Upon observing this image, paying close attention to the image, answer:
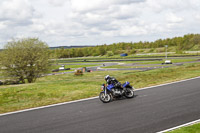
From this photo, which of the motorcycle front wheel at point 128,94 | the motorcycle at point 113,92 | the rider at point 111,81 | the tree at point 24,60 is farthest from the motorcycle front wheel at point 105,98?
the tree at point 24,60

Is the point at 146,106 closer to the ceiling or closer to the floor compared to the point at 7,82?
closer to the ceiling

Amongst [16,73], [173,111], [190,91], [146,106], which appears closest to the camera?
[173,111]

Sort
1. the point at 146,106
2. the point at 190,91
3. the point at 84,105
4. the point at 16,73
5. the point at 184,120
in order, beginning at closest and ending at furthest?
the point at 184,120, the point at 146,106, the point at 84,105, the point at 190,91, the point at 16,73

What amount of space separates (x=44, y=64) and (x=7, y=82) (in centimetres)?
651

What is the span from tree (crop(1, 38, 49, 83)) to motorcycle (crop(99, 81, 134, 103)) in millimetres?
24177

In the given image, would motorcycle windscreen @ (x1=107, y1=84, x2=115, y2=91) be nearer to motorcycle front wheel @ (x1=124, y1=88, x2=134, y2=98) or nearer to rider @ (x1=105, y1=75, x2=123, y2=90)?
rider @ (x1=105, y1=75, x2=123, y2=90)

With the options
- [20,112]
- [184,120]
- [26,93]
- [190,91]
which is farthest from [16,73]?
[184,120]

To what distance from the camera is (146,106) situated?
407 inches

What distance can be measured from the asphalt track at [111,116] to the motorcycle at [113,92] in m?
0.35

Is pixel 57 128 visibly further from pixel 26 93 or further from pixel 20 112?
pixel 26 93

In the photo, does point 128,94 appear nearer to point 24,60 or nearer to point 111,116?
point 111,116

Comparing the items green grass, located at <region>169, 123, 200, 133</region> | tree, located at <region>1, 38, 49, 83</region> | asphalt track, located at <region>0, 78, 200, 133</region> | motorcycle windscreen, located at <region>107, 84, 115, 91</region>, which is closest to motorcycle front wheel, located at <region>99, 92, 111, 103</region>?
asphalt track, located at <region>0, 78, 200, 133</region>

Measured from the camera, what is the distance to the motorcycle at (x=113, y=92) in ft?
38.0

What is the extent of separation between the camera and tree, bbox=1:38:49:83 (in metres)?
33.0
